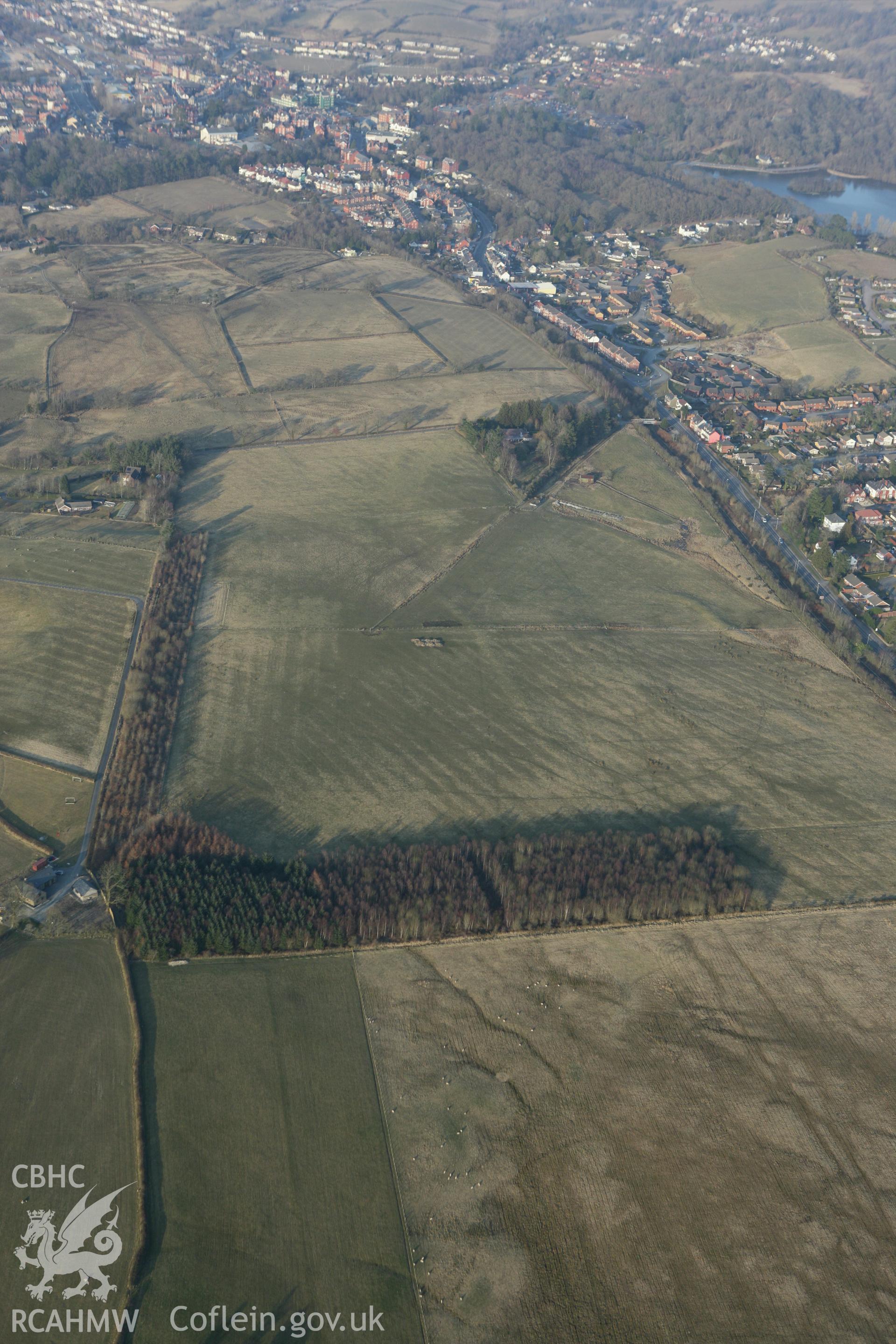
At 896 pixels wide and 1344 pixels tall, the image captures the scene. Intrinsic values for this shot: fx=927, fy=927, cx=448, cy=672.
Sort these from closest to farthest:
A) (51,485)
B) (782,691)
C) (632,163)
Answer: (782,691), (51,485), (632,163)

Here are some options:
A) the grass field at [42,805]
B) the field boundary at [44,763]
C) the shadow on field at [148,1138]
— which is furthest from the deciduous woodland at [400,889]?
the field boundary at [44,763]

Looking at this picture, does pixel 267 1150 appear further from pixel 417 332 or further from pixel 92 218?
pixel 92 218

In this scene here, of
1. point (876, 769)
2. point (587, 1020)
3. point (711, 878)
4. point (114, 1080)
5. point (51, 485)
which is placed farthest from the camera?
point (51, 485)

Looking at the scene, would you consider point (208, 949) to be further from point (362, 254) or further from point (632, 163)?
point (632, 163)

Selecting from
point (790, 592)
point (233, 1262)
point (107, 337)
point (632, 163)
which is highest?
point (632, 163)

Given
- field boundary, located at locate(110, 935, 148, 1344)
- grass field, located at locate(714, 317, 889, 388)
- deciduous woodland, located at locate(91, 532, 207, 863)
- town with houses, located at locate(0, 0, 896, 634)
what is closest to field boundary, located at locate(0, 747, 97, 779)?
deciduous woodland, located at locate(91, 532, 207, 863)

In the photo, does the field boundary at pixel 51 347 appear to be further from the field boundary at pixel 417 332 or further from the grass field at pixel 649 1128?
the grass field at pixel 649 1128

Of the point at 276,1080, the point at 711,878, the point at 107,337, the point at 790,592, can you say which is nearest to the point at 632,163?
the point at 107,337

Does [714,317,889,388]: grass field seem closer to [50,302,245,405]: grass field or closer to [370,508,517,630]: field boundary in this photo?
[370,508,517,630]: field boundary
